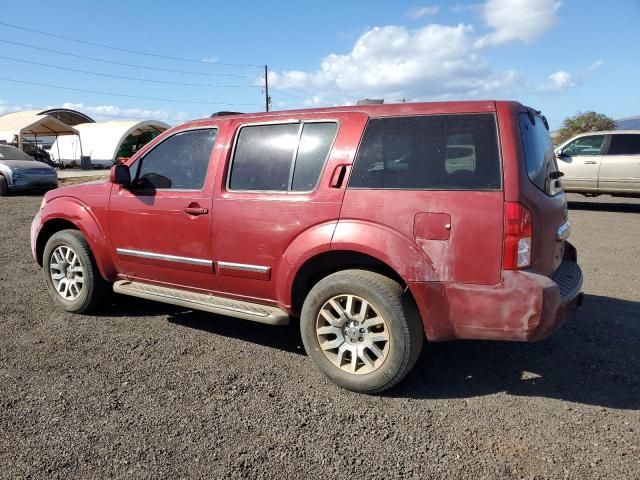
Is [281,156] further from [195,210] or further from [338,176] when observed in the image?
[195,210]

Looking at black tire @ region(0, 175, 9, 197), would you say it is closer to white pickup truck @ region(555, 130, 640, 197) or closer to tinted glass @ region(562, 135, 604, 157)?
white pickup truck @ region(555, 130, 640, 197)

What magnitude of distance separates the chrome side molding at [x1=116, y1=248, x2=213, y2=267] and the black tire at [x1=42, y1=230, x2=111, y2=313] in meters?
0.41

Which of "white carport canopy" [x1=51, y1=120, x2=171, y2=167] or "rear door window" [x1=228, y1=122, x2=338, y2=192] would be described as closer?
Answer: "rear door window" [x1=228, y1=122, x2=338, y2=192]

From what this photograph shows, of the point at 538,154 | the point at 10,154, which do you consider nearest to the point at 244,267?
the point at 538,154

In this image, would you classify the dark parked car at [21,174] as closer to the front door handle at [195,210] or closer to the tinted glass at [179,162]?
the tinted glass at [179,162]

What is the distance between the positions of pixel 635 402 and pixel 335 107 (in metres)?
2.82

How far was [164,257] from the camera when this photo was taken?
4207 mm

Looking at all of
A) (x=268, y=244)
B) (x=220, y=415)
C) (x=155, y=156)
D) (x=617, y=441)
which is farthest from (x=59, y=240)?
(x=617, y=441)

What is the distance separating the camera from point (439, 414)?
3059mm

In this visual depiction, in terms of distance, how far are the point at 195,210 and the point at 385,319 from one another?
1.77 metres

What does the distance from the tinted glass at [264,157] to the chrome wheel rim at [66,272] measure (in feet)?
6.60

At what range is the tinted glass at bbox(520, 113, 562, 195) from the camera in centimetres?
308

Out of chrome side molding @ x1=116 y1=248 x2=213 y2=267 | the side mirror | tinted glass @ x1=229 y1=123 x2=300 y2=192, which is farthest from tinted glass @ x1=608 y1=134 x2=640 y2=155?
the side mirror

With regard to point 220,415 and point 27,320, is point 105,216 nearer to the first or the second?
point 27,320
